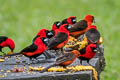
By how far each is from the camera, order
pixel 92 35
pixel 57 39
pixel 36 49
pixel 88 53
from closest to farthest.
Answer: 1. pixel 88 53
2. pixel 36 49
3. pixel 57 39
4. pixel 92 35

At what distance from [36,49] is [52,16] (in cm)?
1230

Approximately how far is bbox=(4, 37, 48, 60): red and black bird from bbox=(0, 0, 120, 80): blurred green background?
18.8 ft

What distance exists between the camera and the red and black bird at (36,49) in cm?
955

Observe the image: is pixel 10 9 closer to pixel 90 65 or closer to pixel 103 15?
pixel 103 15

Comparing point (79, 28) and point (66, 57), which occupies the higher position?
point (79, 28)

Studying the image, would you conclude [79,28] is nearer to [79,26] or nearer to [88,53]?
[79,26]

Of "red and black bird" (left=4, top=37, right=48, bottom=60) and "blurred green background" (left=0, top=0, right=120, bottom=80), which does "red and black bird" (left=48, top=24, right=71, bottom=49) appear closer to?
"red and black bird" (left=4, top=37, right=48, bottom=60)

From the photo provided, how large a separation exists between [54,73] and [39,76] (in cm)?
29

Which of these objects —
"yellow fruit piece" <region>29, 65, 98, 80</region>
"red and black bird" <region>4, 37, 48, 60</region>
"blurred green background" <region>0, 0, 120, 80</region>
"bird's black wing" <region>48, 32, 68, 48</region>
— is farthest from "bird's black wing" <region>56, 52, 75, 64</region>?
"blurred green background" <region>0, 0, 120, 80</region>

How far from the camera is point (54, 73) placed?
27.4ft

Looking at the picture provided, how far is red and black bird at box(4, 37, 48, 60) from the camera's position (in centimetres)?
955

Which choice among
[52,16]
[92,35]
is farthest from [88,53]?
[52,16]

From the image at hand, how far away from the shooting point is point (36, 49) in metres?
9.55

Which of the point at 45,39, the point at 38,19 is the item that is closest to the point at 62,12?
the point at 38,19
